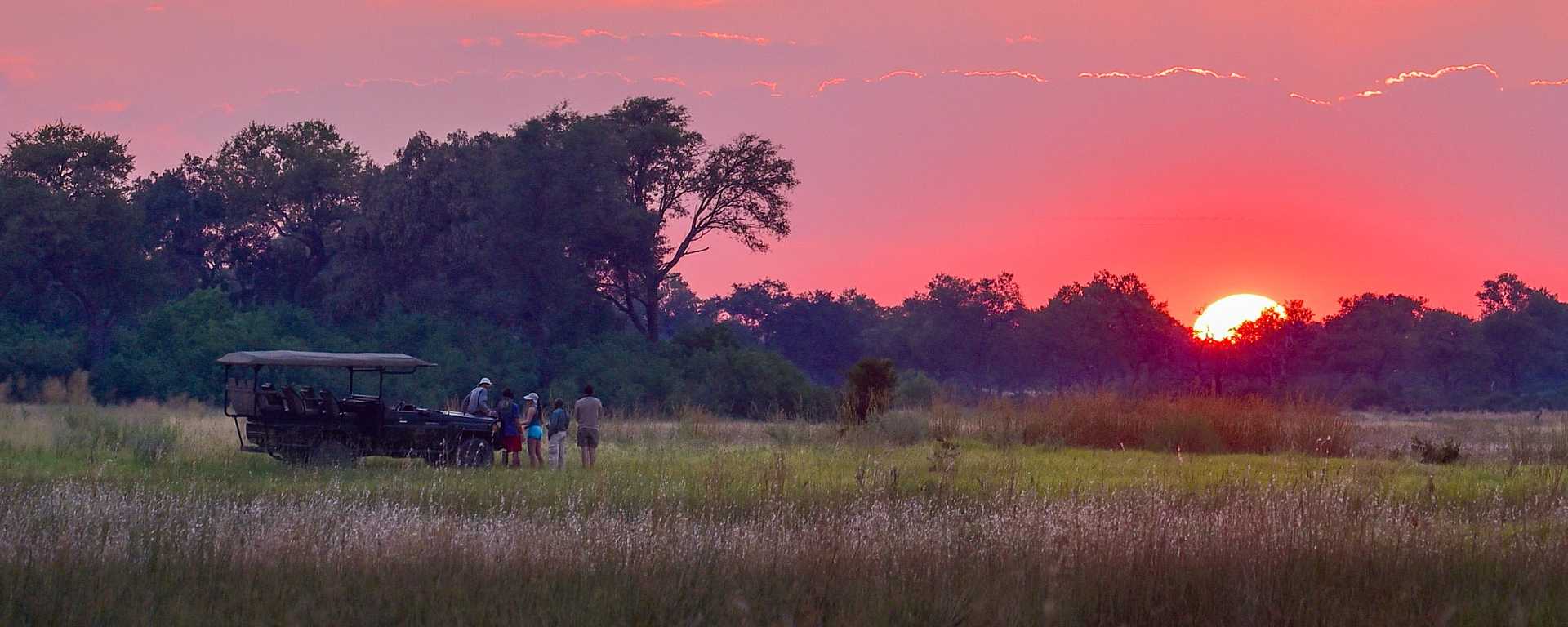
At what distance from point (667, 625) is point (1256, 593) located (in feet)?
12.5

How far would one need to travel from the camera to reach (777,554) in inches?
420

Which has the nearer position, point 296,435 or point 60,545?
point 60,545

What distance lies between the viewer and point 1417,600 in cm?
951

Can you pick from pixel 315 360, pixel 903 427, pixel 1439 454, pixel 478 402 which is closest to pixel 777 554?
pixel 315 360

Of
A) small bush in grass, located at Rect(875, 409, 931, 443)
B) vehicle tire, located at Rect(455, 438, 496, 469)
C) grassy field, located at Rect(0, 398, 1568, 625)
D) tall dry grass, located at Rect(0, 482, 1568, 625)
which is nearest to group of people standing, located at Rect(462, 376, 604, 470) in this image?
vehicle tire, located at Rect(455, 438, 496, 469)

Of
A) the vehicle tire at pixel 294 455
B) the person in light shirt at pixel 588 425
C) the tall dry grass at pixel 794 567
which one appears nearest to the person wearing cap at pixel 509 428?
the person in light shirt at pixel 588 425

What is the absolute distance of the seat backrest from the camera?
22.5 meters

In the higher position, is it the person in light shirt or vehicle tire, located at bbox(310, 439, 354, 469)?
the person in light shirt

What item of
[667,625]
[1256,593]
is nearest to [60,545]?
[667,625]

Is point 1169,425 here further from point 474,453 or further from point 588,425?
point 474,453

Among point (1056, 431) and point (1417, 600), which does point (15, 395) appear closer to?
point (1056, 431)

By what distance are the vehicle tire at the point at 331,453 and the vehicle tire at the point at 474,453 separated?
63.7 inches

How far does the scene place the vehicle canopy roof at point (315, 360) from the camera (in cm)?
2223

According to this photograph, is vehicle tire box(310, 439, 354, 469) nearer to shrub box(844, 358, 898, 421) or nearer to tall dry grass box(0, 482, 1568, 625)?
tall dry grass box(0, 482, 1568, 625)
